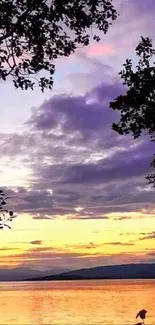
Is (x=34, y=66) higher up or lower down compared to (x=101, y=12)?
lower down

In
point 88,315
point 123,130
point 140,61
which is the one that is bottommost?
point 88,315

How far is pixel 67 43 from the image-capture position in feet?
76.2

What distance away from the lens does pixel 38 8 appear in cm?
2219

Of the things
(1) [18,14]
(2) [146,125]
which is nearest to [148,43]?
(2) [146,125]

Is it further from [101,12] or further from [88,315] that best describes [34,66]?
[88,315]

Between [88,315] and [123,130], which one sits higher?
[123,130]

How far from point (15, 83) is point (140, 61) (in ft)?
28.0

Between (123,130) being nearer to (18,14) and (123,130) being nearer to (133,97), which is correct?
(133,97)

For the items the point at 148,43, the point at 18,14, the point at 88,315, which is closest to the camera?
the point at 18,14

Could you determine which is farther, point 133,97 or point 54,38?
point 133,97

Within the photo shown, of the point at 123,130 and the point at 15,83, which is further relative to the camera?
the point at 123,130

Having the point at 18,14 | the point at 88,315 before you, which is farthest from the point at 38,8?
the point at 88,315

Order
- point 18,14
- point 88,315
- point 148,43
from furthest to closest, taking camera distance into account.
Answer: point 88,315, point 148,43, point 18,14

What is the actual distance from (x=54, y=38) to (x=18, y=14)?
172 centimetres
